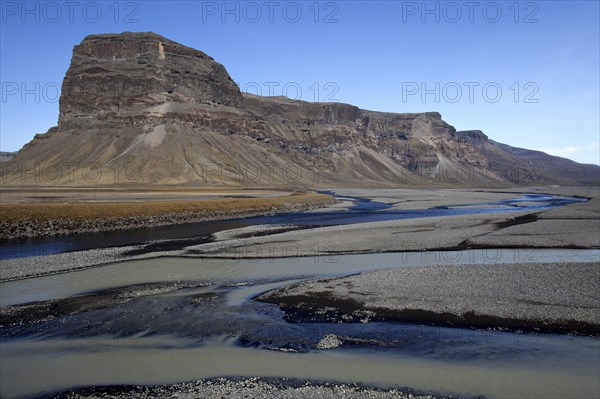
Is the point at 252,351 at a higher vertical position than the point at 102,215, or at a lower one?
lower

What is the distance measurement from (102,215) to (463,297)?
36.9 m

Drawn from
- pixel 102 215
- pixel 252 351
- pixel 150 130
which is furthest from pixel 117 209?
pixel 150 130

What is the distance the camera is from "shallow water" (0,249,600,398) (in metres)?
10.7

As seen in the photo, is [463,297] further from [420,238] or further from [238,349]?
[420,238]

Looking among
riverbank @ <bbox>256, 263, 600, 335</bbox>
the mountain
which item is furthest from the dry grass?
the mountain

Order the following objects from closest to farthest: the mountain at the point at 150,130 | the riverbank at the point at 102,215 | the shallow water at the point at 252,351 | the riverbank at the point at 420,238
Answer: the shallow water at the point at 252,351, the riverbank at the point at 420,238, the riverbank at the point at 102,215, the mountain at the point at 150,130

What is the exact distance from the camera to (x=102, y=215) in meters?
42.4

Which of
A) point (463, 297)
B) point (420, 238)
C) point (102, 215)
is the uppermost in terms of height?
point (102, 215)

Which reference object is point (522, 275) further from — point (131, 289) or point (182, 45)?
point (182, 45)

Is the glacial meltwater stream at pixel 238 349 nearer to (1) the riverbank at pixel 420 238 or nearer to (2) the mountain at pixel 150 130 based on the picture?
(1) the riverbank at pixel 420 238

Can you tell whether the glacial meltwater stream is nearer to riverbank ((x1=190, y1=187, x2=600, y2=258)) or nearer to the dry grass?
riverbank ((x1=190, y1=187, x2=600, y2=258))

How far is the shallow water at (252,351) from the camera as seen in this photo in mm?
10742

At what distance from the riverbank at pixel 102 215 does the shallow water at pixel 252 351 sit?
67.7 feet

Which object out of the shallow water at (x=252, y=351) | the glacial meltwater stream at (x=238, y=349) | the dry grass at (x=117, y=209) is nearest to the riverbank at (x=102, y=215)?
the dry grass at (x=117, y=209)
